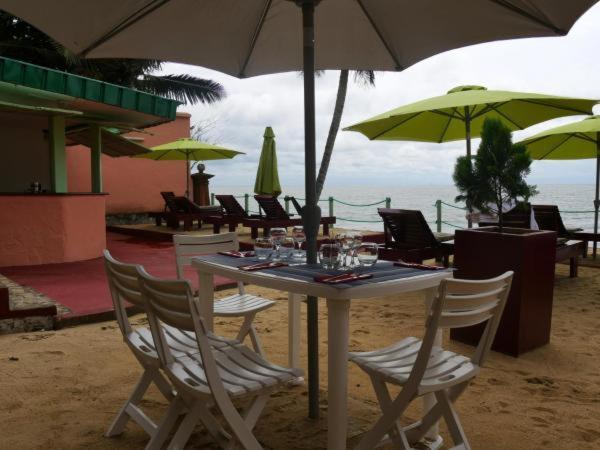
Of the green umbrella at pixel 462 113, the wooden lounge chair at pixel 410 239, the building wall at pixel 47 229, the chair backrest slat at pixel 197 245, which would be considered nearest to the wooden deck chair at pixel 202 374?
the chair backrest slat at pixel 197 245

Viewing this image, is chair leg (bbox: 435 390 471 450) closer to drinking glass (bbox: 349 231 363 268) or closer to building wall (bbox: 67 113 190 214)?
drinking glass (bbox: 349 231 363 268)

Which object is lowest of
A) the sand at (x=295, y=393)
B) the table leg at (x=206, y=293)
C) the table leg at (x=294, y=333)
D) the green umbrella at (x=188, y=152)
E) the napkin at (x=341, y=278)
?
the sand at (x=295, y=393)

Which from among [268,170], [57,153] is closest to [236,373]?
[57,153]

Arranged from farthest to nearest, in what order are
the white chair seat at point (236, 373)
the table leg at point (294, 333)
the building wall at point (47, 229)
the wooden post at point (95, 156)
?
the wooden post at point (95, 156)
the building wall at point (47, 229)
the table leg at point (294, 333)
the white chair seat at point (236, 373)

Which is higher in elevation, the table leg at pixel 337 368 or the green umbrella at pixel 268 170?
the green umbrella at pixel 268 170

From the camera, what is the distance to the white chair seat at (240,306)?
10.9ft

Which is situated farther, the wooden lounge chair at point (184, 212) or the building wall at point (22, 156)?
the wooden lounge chair at point (184, 212)

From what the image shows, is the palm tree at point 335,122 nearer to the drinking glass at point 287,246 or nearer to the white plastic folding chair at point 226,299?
the white plastic folding chair at point 226,299

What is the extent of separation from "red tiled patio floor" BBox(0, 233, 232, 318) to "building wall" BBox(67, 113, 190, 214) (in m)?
5.09

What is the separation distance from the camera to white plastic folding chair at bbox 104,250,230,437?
92.0 inches

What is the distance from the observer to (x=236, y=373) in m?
2.22

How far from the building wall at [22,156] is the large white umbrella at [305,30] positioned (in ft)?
26.7

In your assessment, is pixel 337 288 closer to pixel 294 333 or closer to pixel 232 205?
pixel 294 333

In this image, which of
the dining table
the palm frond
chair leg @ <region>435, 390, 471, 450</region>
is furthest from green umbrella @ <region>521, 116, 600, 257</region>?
the palm frond
